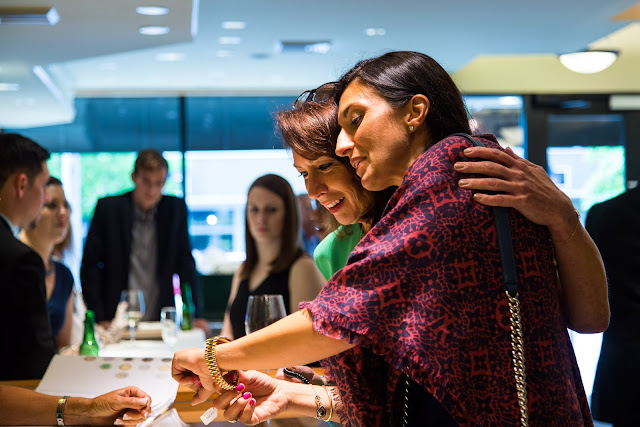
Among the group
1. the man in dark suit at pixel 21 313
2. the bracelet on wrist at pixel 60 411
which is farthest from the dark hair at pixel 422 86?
the man in dark suit at pixel 21 313

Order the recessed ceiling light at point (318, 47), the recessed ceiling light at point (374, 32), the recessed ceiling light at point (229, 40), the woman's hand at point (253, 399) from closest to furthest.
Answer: the woman's hand at point (253, 399) < the recessed ceiling light at point (374, 32) < the recessed ceiling light at point (229, 40) < the recessed ceiling light at point (318, 47)

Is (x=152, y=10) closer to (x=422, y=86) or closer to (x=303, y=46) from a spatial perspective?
(x=303, y=46)

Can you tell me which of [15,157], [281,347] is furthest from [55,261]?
[281,347]

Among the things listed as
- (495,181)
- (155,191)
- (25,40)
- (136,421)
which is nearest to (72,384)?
(136,421)

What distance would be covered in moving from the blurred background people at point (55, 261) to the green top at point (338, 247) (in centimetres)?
198

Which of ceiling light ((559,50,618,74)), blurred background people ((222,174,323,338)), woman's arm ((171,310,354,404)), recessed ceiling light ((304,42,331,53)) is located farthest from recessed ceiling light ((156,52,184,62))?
woman's arm ((171,310,354,404))

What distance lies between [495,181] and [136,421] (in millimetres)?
859

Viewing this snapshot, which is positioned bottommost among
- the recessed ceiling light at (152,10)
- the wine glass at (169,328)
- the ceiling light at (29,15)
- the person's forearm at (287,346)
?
the wine glass at (169,328)

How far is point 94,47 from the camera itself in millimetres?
6535

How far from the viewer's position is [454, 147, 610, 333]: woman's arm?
114 centimetres

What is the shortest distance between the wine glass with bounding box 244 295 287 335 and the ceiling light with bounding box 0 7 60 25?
396cm

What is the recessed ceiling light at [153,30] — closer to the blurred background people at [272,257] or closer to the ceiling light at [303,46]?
the ceiling light at [303,46]

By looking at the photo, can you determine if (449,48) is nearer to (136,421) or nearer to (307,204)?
(307,204)

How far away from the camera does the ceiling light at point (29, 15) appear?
5109 mm
